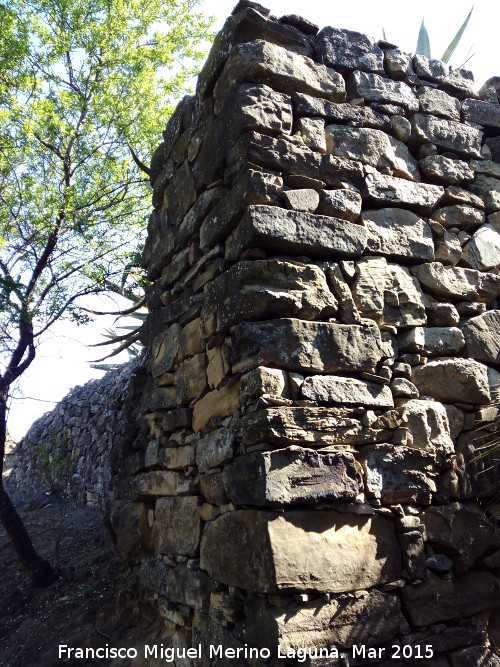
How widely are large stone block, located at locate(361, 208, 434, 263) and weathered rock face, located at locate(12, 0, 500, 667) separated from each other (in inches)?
0.5

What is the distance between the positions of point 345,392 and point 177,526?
129cm

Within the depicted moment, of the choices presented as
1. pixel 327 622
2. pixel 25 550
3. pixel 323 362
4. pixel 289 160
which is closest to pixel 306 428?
pixel 323 362

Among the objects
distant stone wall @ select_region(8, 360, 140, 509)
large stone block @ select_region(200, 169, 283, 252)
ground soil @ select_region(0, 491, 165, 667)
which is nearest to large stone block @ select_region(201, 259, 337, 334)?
large stone block @ select_region(200, 169, 283, 252)

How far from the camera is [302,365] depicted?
8.27ft

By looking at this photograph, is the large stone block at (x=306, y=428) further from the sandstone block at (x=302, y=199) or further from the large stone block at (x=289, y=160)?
the large stone block at (x=289, y=160)

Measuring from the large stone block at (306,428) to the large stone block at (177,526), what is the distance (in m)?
0.70

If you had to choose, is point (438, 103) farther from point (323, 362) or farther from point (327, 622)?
point (327, 622)

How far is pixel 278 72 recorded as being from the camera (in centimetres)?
312

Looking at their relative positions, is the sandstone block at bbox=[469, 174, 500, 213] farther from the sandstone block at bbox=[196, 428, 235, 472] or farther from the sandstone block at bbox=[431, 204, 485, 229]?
the sandstone block at bbox=[196, 428, 235, 472]

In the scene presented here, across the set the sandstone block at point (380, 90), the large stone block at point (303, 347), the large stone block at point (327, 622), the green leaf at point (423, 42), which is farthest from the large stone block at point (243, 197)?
the green leaf at point (423, 42)

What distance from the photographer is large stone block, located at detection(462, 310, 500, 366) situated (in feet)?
9.93

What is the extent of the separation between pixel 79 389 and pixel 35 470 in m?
1.79

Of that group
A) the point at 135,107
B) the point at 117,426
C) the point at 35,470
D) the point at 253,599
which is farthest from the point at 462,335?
the point at 35,470

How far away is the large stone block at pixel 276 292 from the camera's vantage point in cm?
262
